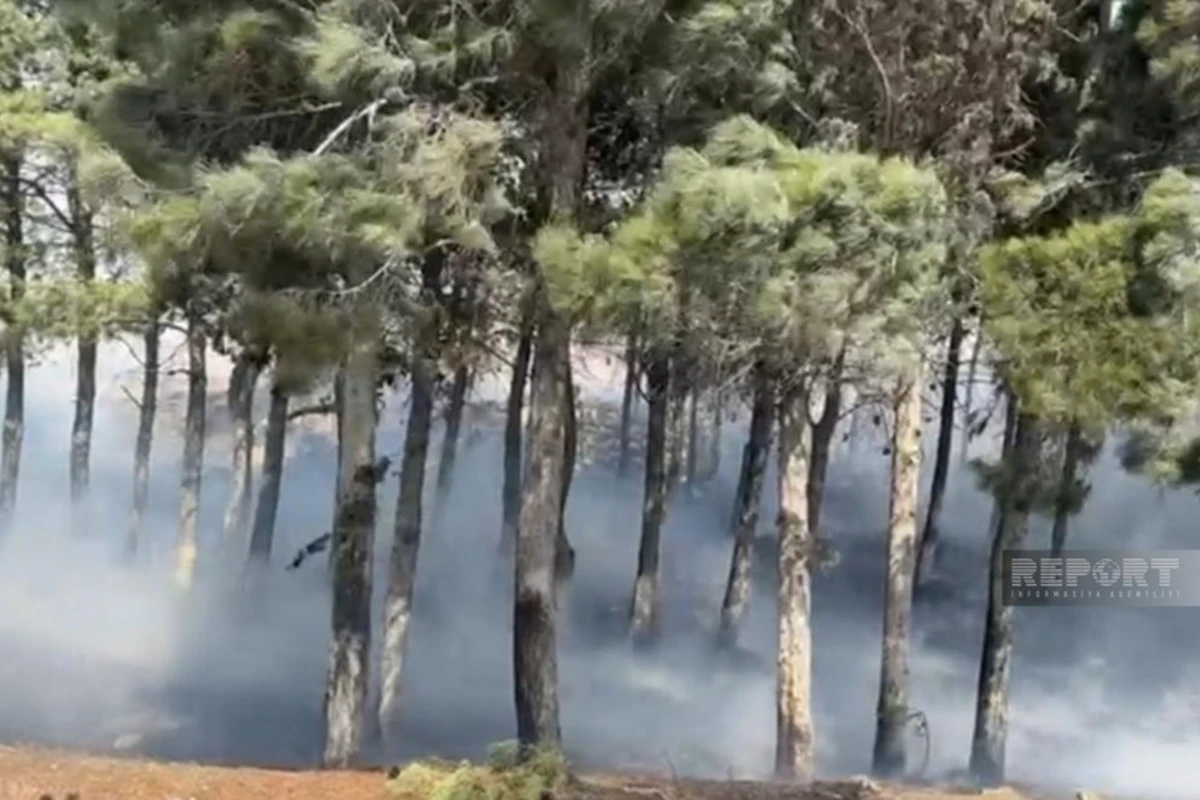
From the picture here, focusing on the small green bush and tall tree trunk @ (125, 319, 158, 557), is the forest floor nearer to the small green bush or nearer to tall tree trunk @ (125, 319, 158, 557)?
the small green bush

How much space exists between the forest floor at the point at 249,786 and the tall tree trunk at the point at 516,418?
2.07 m

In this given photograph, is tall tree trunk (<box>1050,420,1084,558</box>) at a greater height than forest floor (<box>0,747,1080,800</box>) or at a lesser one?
greater

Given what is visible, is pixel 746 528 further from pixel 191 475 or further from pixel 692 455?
pixel 692 455

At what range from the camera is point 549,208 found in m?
7.51

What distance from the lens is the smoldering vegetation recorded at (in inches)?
502

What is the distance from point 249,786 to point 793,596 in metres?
3.57

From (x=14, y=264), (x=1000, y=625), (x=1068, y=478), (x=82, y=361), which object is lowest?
(x=1000, y=625)

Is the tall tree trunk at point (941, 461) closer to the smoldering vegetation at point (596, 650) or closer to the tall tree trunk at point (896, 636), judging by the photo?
the smoldering vegetation at point (596, 650)

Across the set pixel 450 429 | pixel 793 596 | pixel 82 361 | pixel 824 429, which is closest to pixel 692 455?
pixel 450 429

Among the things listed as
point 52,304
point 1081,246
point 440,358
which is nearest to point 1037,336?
point 1081,246

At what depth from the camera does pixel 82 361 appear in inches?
650
